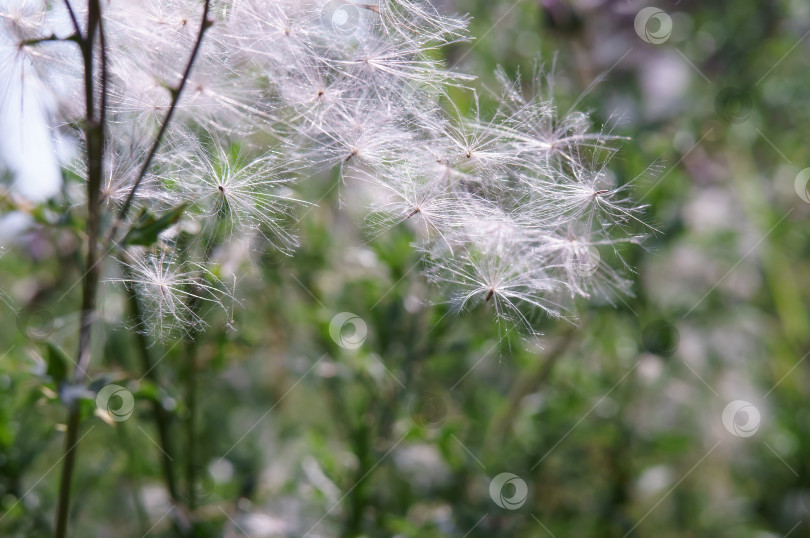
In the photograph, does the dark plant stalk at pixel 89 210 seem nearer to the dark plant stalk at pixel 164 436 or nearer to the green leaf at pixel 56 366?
the green leaf at pixel 56 366

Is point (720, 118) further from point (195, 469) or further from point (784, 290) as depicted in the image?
point (195, 469)

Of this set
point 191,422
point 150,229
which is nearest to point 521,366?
point 191,422

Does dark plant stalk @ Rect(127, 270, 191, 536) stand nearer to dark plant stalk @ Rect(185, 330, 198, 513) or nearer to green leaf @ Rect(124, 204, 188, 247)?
dark plant stalk @ Rect(185, 330, 198, 513)

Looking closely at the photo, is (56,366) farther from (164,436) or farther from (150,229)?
(164,436)

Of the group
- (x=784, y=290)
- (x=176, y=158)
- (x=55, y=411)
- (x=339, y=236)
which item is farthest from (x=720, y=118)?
(x=55, y=411)

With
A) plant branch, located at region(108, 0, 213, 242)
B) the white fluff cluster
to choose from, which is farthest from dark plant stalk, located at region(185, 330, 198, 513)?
plant branch, located at region(108, 0, 213, 242)

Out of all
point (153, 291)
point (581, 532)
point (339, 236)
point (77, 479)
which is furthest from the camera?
point (339, 236)
